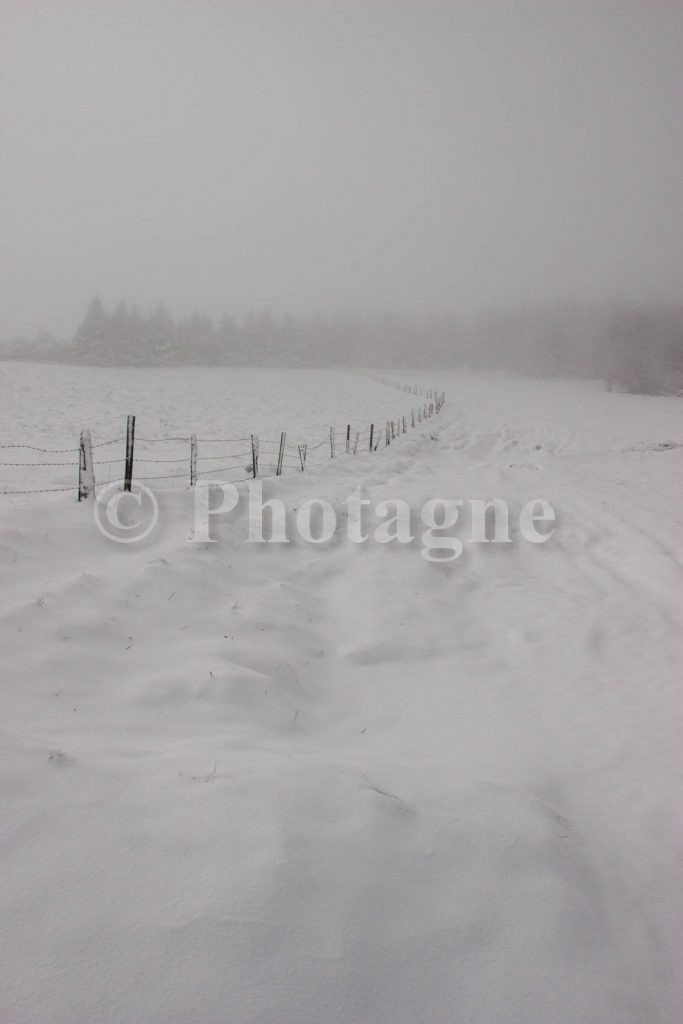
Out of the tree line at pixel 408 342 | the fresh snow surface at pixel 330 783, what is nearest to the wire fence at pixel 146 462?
the fresh snow surface at pixel 330 783

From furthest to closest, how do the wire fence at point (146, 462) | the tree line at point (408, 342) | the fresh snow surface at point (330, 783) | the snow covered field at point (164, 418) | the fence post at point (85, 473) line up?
the tree line at point (408, 342) < the snow covered field at point (164, 418) < the wire fence at point (146, 462) < the fence post at point (85, 473) < the fresh snow surface at point (330, 783)

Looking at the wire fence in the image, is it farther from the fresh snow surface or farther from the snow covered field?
the fresh snow surface

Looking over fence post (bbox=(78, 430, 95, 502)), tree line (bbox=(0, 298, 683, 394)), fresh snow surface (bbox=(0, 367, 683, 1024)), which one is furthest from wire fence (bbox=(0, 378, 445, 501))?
tree line (bbox=(0, 298, 683, 394))

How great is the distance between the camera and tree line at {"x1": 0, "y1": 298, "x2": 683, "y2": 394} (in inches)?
2484

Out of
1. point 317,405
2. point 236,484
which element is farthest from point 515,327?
point 236,484

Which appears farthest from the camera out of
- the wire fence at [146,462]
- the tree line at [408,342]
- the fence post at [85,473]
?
the tree line at [408,342]

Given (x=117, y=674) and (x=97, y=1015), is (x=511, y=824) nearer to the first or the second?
(x=97, y=1015)

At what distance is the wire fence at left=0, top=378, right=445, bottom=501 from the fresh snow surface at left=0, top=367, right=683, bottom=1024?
143 cm

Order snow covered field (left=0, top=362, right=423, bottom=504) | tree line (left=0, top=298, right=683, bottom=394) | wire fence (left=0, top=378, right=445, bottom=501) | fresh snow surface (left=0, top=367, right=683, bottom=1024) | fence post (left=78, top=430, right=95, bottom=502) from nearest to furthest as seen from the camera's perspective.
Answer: fresh snow surface (left=0, top=367, right=683, bottom=1024)
fence post (left=78, top=430, right=95, bottom=502)
wire fence (left=0, top=378, right=445, bottom=501)
snow covered field (left=0, top=362, right=423, bottom=504)
tree line (left=0, top=298, right=683, bottom=394)

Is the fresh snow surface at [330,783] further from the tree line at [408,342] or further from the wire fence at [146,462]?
the tree line at [408,342]

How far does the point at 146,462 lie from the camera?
16109 mm

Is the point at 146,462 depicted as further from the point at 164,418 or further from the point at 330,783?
the point at 330,783

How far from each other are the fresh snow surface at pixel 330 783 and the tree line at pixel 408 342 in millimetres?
64693

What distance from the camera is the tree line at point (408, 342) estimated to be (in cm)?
6309
